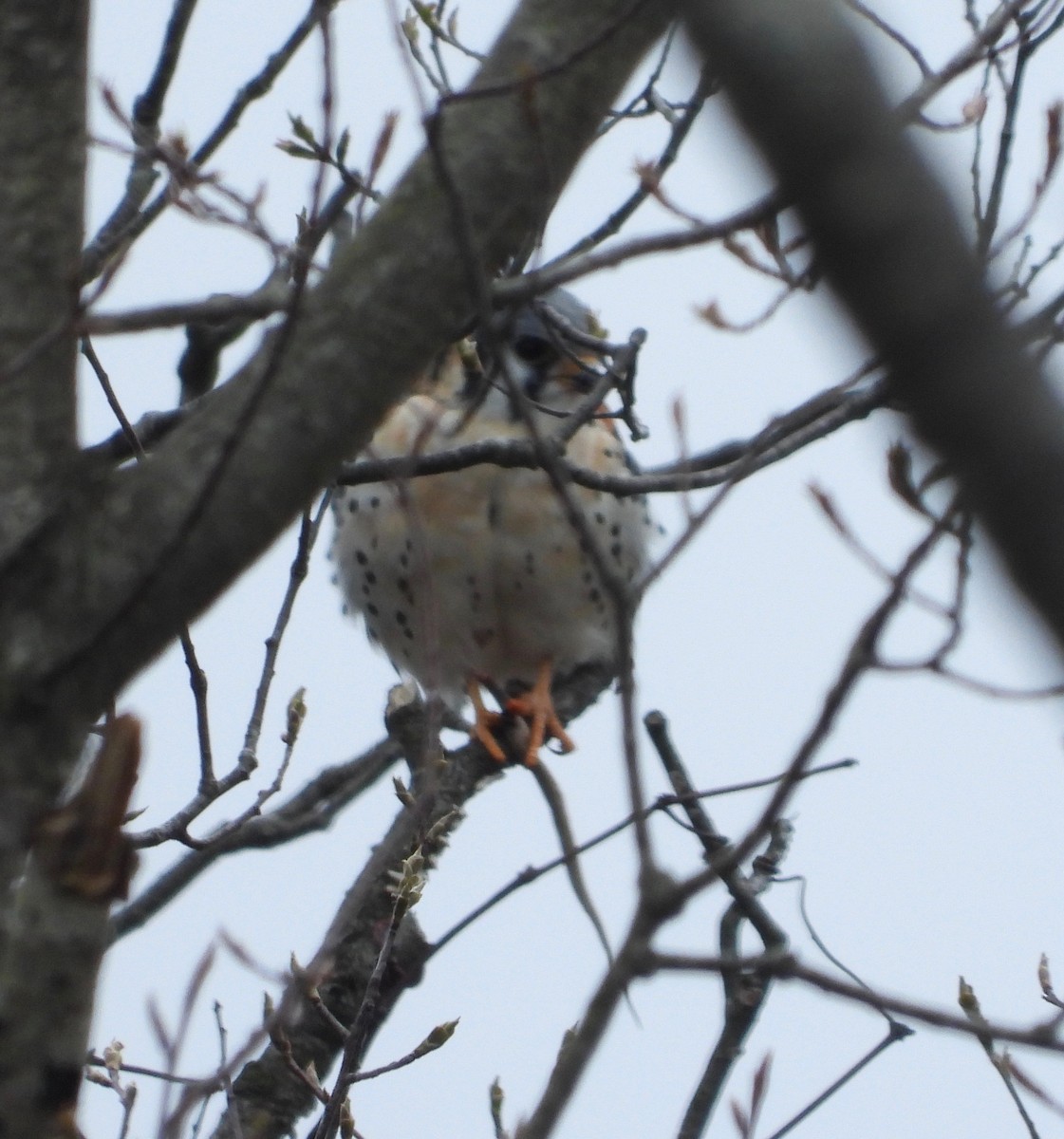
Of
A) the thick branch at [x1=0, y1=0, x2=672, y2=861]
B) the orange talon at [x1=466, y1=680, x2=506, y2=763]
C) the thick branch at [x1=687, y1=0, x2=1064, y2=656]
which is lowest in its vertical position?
the thick branch at [x1=687, y1=0, x2=1064, y2=656]

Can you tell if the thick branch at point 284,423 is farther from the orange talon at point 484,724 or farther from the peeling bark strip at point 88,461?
the orange talon at point 484,724

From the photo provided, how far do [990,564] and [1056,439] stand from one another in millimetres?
87

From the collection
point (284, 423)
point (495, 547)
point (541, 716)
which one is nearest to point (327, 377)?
point (284, 423)

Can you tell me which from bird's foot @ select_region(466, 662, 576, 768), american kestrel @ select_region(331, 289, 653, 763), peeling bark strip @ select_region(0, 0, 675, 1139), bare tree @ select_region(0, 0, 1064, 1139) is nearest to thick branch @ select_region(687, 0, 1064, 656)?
bare tree @ select_region(0, 0, 1064, 1139)

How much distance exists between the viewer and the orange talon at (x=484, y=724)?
550 cm

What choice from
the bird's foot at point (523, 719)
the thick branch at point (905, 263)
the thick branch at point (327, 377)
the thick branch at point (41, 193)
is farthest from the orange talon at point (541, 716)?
the thick branch at point (905, 263)

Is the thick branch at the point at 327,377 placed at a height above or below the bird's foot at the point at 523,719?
below

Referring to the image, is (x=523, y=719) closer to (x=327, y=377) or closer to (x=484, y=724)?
(x=484, y=724)

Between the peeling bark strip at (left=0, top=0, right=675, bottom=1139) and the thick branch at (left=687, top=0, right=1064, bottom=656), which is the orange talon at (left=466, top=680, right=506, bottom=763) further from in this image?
the thick branch at (left=687, top=0, right=1064, bottom=656)

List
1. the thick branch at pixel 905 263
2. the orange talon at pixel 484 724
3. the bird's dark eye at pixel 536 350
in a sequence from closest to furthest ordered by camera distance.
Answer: the thick branch at pixel 905 263 → the orange talon at pixel 484 724 → the bird's dark eye at pixel 536 350

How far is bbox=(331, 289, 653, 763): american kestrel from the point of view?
5.65m

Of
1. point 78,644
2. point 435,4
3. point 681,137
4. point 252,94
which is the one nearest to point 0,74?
point 78,644

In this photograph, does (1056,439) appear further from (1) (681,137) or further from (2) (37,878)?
(1) (681,137)

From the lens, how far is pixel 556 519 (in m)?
5.79
